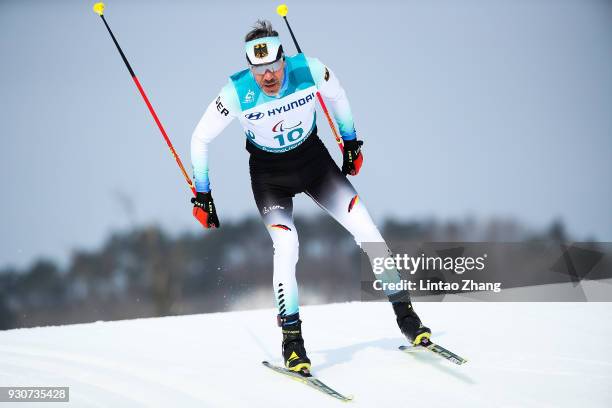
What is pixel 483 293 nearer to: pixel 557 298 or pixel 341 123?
pixel 557 298

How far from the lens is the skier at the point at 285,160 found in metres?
4.52

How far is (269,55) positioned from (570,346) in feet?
10.1

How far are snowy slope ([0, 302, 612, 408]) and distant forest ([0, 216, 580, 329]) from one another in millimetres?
18848

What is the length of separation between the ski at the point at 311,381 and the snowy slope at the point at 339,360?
0.05 m

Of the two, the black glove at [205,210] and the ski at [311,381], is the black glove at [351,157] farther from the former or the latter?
the ski at [311,381]

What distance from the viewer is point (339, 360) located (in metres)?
4.97

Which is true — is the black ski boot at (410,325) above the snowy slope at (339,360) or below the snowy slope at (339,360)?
above

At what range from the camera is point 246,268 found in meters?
28.6

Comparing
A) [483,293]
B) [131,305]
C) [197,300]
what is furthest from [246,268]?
[483,293]

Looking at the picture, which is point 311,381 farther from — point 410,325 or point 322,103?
point 322,103

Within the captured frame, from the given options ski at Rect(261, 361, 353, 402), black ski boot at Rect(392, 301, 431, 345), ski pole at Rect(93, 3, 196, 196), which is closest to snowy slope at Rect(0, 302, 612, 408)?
ski at Rect(261, 361, 353, 402)

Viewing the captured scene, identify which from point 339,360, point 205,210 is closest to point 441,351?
point 339,360

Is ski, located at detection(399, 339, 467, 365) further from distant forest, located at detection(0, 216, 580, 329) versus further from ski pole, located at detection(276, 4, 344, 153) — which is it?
distant forest, located at detection(0, 216, 580, 329)

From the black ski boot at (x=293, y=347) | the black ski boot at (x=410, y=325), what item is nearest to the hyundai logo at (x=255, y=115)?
the black ski boot at (x=293, y=347)
